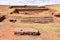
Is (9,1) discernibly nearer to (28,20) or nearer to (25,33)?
(28,20)

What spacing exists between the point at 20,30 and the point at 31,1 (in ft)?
16.9

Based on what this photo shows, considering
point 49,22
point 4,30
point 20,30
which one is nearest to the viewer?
point 20,30

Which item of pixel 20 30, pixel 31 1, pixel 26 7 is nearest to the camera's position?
pixel 20 30

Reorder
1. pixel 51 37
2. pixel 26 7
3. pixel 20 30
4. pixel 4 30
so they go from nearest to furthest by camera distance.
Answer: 1. pixel 51 37
2. pixel 20 30
3. pixel 4 30
4. pixel 26 7

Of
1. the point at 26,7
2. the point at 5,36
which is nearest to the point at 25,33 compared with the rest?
the point at 5,36

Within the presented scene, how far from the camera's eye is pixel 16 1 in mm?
9336

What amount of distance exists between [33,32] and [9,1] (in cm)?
538

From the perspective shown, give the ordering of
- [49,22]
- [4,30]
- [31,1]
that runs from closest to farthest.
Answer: [4,30]
[49,22]
[31,1]

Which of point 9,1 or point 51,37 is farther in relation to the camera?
point 9,1

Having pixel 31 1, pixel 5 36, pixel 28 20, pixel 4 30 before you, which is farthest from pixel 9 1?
pixel 5 36

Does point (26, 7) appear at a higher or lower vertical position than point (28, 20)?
lower

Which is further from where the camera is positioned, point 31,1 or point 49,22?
point 31,1

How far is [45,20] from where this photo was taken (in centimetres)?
557

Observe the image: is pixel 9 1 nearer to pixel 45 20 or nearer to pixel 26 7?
pixel 26 7
